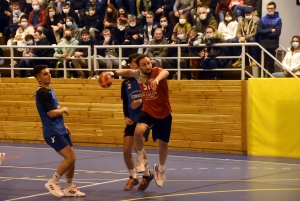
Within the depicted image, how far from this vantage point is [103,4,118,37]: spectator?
19.4 meters

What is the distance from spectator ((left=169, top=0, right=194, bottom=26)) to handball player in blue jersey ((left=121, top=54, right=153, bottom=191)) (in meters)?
7.40

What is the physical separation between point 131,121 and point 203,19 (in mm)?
7357

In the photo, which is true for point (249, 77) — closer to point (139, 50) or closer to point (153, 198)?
point (139, 50)

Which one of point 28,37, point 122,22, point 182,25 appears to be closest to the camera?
point 182,25

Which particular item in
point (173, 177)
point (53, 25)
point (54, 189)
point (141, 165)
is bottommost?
point (173, 177)

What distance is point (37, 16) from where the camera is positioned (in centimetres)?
2139

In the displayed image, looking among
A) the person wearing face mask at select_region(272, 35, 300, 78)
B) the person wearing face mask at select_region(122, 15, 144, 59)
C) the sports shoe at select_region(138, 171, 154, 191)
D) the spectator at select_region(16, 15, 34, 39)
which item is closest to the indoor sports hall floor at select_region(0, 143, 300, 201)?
the sports shoe at select_region(138, 171, 154, 191)

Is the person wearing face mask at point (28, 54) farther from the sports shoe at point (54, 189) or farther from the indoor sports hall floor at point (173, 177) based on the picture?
the sports shoe at point (54, 189)

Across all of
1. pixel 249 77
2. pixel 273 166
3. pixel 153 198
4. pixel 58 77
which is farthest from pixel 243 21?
pixel 153 198

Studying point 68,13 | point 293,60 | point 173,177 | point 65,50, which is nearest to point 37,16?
point 68,13

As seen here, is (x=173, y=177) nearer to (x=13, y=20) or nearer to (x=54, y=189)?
(x=54, y=189)

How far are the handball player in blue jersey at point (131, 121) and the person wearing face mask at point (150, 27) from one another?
6.98 m

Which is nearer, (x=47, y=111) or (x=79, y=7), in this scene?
(x=47, y=111)

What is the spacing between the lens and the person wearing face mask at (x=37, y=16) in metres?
20.9
